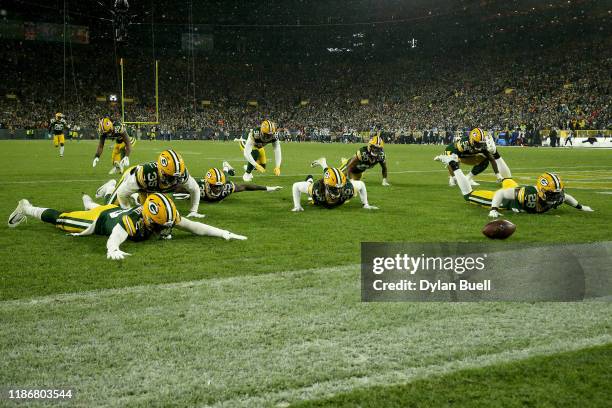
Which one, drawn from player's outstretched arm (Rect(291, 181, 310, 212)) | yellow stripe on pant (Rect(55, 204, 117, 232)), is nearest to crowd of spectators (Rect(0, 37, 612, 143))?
player's outstretched arm (Rect(291, 181, 310, 212))

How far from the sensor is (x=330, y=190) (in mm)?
10344

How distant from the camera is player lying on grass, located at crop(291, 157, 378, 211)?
10.2 meters

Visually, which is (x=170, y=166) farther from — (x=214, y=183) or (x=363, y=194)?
(x=363, y=194)

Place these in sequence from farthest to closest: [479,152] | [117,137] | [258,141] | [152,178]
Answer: [117,137] → [258,141] → [479,152] → [152,178]

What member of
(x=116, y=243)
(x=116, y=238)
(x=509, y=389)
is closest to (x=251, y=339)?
(x=509, y=389)

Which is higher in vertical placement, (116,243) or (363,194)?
(363,194)

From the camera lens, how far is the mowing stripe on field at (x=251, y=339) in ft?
10.9

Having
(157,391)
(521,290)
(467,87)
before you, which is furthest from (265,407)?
(467,87)

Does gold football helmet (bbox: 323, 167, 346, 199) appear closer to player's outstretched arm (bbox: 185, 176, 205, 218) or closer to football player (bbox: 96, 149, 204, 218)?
player's outstretched arm (bbox: 185, 176, 205, 218)

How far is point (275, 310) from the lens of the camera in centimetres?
467

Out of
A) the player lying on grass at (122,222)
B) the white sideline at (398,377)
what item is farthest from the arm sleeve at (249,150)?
the white sideline at (398,377)

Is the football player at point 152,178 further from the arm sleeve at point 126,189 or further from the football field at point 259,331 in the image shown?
the football field at point 259,331

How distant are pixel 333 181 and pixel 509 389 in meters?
7.13

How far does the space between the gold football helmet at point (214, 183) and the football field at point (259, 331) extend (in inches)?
137
